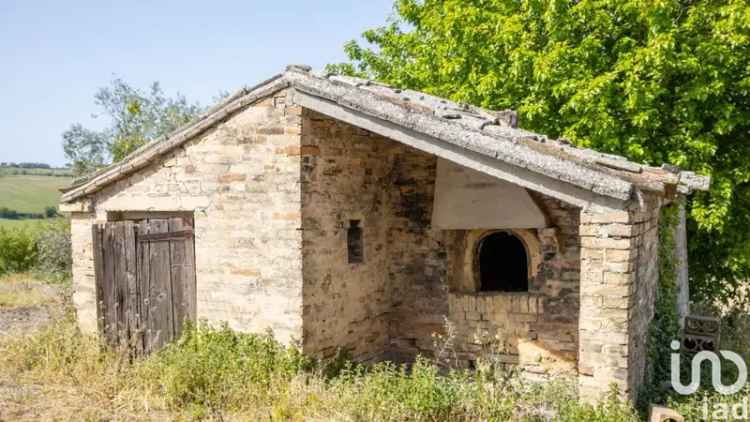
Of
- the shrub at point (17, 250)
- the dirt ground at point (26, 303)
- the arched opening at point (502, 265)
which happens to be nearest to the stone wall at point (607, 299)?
the arched opening at point (502, 265)

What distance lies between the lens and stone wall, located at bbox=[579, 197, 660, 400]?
209 inches

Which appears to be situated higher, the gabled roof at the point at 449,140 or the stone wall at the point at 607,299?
the gabled roof at the point at 449,140

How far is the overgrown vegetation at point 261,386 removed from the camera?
5.50 metres

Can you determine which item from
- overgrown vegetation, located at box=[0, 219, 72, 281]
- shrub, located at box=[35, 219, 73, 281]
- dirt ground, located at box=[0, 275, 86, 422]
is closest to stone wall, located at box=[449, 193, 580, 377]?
dirt ground, located at box=[0, 275, 86, 422]

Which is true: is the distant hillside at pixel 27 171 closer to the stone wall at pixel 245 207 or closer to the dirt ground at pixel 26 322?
the dirt ground at pixel 26 322

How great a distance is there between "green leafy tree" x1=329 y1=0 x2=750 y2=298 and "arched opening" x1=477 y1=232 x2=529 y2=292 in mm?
3171

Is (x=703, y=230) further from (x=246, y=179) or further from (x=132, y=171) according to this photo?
(x=132, y=171)

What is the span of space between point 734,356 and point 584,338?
4238 millimetres

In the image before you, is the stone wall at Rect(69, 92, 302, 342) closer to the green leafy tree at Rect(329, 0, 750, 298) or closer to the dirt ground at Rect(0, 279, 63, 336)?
the dirt ground at Rect(0, 279, 63, 336)

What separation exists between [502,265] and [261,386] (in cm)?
394

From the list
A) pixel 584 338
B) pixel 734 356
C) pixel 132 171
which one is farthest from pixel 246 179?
pixel 734 356

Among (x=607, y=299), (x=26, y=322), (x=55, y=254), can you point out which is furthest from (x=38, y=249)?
(x=607, y=299)

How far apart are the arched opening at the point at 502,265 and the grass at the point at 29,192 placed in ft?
95.4

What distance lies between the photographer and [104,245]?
24.8 feet
